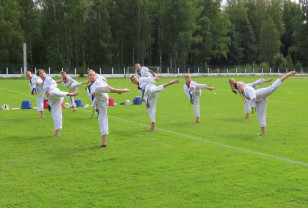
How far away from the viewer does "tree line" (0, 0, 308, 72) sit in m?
68.6

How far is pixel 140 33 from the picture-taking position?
250 ft

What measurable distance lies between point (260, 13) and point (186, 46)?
106 feet

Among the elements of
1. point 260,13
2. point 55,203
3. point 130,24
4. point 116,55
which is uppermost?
point 260,13

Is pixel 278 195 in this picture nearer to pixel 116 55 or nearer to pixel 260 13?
pixel 116 55

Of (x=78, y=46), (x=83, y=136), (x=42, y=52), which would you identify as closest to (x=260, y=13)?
(x=78, y=46)

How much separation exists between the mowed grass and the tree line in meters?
56.2

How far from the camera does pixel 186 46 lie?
261 feet

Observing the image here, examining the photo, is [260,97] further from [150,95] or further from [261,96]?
[150,95]

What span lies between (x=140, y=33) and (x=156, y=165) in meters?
69.3

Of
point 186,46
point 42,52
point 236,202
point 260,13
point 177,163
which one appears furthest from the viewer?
point 260,13

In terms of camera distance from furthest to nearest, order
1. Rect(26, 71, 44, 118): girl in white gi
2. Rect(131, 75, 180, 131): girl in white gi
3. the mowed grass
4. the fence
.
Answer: the fence → Rect(26, 71, 44, 118): girl in white gi → Rect(131, 75, 180, 131): girl in white gi → the mowed grass

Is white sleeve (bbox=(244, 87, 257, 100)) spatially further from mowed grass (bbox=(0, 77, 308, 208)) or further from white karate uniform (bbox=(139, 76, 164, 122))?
white karate uniform (bbox=(139, 76, 164, 122))

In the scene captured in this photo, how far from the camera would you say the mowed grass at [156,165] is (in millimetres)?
6742

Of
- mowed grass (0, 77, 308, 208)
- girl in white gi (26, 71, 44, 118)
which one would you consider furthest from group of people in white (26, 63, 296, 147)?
girl in white gi (26, 71, 44, 118)
